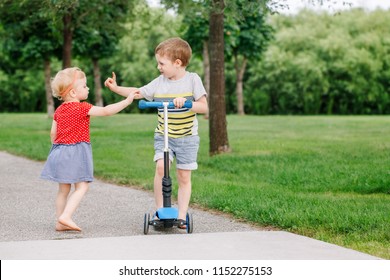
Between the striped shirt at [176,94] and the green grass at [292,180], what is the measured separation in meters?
1.35

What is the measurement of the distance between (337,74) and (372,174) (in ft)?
148

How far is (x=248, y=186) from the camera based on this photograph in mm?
10562

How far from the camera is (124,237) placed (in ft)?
21.5

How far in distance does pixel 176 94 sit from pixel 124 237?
4.61ft

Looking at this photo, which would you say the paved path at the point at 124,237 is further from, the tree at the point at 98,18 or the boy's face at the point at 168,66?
the tree at the point at 98,18

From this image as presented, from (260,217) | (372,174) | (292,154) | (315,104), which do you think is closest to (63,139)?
(260,217)

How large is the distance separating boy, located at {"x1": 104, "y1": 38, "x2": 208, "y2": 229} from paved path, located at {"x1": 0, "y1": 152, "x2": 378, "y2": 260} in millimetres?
615

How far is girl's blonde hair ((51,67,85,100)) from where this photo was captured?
23.6ft

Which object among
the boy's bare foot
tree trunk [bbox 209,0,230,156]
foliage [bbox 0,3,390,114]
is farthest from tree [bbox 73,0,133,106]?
foliage [bbox 0,3,390,114]

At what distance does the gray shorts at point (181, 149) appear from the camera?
7218 mm

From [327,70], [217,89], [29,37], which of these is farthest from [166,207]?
[327,70]

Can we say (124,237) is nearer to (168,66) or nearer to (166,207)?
(166,207)

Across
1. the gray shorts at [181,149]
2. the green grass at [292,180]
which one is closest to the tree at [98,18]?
the green grass at [292,180]
